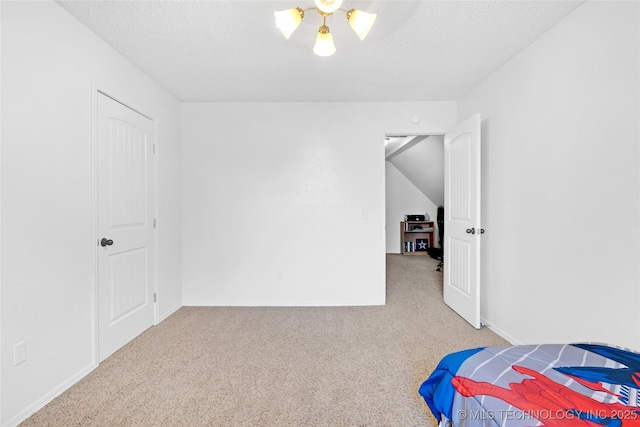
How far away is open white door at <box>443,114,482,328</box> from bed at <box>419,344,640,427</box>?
1419mm

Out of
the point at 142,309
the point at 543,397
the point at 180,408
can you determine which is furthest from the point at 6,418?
the point at 543,397

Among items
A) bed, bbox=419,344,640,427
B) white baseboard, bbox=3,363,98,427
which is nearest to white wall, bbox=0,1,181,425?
white baseboard, bbox=3,363,98,427

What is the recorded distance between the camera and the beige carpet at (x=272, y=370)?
5.11 ft

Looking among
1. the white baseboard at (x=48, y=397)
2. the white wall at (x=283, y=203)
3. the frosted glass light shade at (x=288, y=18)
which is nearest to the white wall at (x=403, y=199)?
the white wall at (x=283, y=203)

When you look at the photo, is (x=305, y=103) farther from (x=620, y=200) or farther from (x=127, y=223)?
(x=620, y=200)

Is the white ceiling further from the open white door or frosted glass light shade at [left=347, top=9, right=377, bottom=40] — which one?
the open white door

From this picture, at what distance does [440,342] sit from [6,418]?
277 cm

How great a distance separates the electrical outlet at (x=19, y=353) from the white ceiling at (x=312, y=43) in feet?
6.59

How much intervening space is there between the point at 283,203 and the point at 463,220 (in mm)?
1939

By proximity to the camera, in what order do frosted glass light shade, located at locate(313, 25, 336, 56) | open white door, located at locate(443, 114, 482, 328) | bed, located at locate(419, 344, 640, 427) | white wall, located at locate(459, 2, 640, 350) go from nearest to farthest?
bed, located at locate(419, 344, 640, 427) < white wall, located at locate(459, 2, 640, 350) < frosted glass light shade, located at locate(313, 25, 336, 56) < open white door, located at locate(443, 114, 482, 328)

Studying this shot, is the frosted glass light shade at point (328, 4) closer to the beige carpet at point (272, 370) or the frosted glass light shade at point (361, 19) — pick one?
the frosted glass light shade at point (361, 19)

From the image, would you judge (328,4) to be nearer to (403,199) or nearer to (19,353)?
(19,353)

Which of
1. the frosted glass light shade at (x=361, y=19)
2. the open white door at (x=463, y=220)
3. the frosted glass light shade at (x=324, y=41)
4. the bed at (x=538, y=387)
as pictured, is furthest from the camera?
the open white door at (x=463, y=220)

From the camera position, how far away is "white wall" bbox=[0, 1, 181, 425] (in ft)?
4.86
